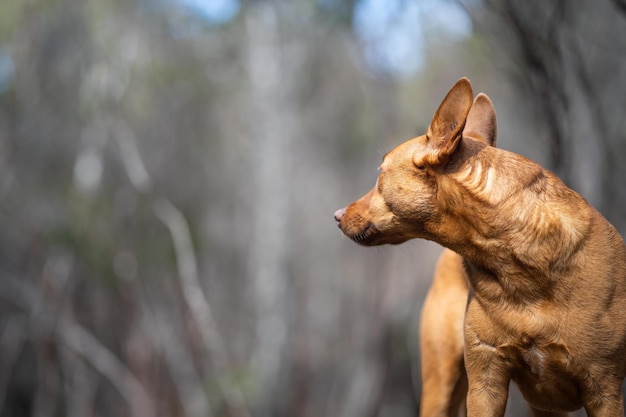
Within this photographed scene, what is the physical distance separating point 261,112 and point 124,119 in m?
2.58

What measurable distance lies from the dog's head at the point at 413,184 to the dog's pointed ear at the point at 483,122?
0.05 meters

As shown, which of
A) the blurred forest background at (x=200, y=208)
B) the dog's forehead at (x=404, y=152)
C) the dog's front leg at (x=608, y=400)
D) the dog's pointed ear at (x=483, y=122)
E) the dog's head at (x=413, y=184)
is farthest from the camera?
the blurred forest background at (x=200, y=208)

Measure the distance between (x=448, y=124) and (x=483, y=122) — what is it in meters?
0.50

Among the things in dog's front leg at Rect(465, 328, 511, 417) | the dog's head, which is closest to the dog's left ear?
the dog's head

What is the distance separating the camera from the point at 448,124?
3.45 metres

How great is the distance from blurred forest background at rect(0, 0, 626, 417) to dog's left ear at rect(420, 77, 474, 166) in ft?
28.1

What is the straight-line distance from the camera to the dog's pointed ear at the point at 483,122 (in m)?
3.86

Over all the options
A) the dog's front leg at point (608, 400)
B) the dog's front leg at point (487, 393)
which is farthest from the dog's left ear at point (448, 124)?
the dog's front leg at point (608, 400)

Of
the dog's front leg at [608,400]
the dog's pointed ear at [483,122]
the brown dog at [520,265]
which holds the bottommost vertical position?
the dog's front leg at [608,400]

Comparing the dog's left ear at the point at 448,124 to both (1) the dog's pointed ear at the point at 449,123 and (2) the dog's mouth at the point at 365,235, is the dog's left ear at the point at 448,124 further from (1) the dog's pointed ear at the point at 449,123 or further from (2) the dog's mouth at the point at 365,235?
(2) the dog's mouth at the point at 365,235

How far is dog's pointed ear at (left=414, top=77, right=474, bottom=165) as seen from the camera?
3330mm

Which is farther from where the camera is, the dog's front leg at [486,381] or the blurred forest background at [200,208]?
the blurred forest background at [200,208]

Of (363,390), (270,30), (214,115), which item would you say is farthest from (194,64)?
(363,390)

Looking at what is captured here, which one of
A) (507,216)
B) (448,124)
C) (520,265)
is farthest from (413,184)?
(520,265)
